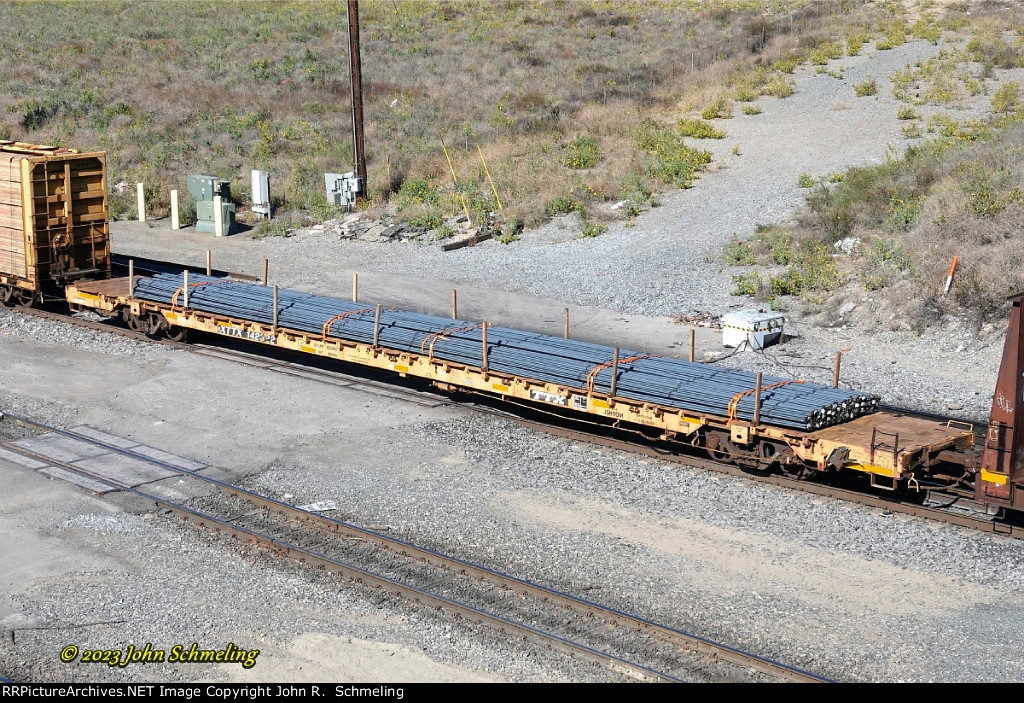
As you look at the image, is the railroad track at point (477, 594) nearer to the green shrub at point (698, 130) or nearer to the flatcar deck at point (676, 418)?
the flatcar deck at point (676, 418)

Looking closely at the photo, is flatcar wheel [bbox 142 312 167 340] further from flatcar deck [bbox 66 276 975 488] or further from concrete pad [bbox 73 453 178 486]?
concrete pad [bbox 73 453 178 486]

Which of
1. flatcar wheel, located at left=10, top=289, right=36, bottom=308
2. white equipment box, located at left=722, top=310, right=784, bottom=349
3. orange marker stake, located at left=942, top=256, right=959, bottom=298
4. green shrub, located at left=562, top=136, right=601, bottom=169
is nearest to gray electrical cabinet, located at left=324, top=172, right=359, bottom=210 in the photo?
green shrub, located at left=562, top=136, right=601, bottom=169

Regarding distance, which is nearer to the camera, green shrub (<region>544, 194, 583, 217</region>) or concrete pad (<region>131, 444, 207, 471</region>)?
concrete pad (<region>131, 444, 207, 471</region>)

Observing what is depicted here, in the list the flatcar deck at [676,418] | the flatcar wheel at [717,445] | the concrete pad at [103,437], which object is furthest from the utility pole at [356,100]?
the flatcar wheel at [717,445]

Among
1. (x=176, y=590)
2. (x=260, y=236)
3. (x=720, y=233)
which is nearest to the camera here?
(x=176, y=590)

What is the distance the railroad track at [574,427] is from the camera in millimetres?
13633

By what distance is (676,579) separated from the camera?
1207 centimetres

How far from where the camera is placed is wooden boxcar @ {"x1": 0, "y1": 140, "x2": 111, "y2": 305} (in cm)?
2236

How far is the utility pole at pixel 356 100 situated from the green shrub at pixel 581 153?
6633 millimetres

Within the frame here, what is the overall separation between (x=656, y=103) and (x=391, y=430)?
28.0 m

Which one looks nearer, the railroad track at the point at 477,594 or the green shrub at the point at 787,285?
the railroad track at the point at 477,594

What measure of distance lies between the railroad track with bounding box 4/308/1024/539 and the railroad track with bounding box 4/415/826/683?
14.1ft

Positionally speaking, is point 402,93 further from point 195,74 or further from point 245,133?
point 195,74
